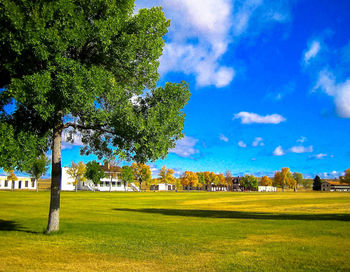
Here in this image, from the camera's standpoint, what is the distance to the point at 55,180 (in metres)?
17.7

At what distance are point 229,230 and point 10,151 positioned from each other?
1308 centimetres

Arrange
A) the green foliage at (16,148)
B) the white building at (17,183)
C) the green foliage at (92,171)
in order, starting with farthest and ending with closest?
the white building at (17,183) < the green foliage at (92,171) < the green foliage at (16,148)

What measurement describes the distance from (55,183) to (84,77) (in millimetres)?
6410

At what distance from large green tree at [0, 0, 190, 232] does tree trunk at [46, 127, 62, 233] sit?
2.1 inches

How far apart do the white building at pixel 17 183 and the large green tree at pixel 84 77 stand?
131168 millimetres

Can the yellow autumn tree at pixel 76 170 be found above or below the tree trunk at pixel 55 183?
above

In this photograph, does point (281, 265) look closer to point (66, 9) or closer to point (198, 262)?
point (198, 262)

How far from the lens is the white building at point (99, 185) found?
130 meters

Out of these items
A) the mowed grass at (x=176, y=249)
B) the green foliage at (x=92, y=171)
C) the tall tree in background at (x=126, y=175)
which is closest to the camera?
the mowed grass at (x=176, y=249)

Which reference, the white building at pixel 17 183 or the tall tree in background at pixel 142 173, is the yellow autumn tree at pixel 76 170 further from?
the white building at pixel 17 183

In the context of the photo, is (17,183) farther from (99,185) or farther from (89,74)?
(89,74)

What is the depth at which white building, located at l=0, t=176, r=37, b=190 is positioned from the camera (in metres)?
134

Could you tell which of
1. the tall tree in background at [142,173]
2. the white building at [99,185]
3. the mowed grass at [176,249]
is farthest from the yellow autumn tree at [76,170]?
the mowed grass at [176,249]

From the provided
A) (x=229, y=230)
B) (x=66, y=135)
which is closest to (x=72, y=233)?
(x=66, y=135)
